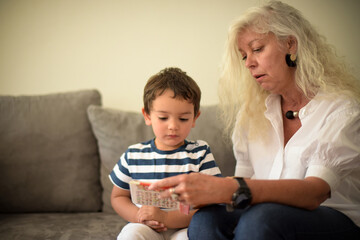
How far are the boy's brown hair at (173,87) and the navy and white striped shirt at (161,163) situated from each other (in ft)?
0.56

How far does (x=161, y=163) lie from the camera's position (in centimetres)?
130

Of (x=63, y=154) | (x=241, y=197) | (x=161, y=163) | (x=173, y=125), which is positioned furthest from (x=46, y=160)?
(x=241, y=197)

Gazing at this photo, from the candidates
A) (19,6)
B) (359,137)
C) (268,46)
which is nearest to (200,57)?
(268,46)

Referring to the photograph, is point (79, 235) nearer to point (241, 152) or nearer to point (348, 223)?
point (241, 152)

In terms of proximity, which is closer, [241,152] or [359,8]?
[241,152]

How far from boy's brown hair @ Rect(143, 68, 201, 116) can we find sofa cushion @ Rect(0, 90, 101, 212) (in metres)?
0.69

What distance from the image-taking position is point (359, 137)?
1.12m

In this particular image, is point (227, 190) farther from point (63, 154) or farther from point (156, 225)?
point (63, 154)

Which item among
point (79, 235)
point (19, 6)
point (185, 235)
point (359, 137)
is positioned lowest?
point (79, 235)

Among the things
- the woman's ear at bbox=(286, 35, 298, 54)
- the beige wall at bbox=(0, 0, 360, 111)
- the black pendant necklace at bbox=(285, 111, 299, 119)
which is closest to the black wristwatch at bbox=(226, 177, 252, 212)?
the black pendant necklace at bbox=(285, 111, 299, 119)

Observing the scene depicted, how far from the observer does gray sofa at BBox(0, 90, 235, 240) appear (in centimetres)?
174

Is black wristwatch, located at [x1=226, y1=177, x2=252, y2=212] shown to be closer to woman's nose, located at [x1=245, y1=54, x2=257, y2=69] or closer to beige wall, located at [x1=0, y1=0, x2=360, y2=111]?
woman's nose, located at [x1=245, y1=54, x2=257, y2=69]

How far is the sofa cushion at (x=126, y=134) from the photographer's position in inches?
66.2

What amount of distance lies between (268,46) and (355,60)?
0.95 m
